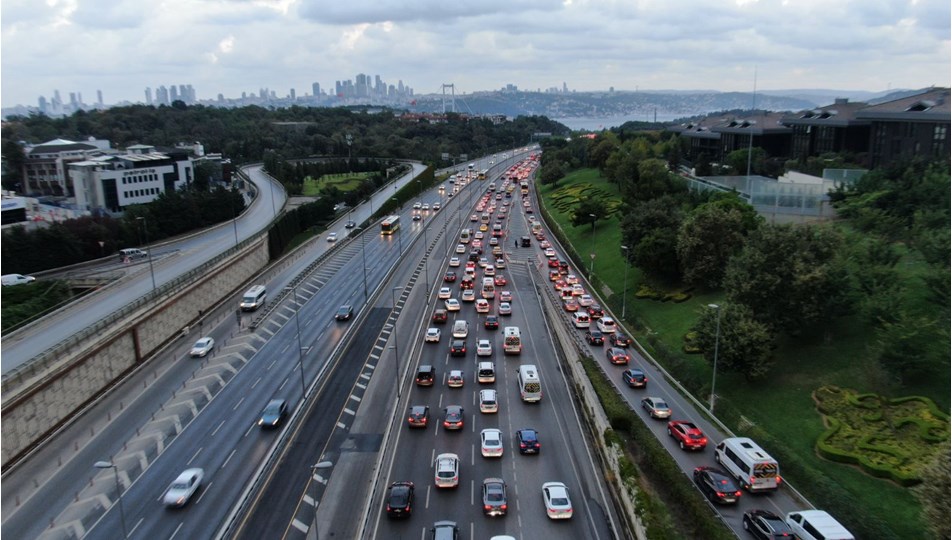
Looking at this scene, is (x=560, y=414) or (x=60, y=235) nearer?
(x=560, y=414)

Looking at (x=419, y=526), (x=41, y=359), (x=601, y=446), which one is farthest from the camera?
(x=41, y=359)

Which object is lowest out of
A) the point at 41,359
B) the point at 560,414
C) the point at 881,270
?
the point at 560,414

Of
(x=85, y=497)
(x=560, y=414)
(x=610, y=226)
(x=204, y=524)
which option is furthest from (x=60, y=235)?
(x=610, y=226)

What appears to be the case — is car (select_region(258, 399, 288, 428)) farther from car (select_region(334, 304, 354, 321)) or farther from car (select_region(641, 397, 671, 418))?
car (select_region(641, 397, 671, 418))

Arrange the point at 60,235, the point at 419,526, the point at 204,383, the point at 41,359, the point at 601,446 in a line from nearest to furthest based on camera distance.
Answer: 1. the point at 419,526
2. the point at 601,446
3. the point at 41,359
4. the point at 204,383
5. the point at 60,235

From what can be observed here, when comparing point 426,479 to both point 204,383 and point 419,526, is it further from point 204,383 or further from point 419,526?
point 204,383

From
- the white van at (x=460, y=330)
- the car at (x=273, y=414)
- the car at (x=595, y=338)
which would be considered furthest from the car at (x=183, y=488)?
the car at (x=595, y=338)
